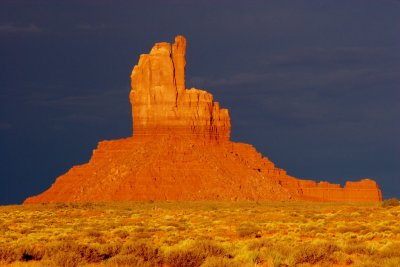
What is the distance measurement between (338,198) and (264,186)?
16.5 metres

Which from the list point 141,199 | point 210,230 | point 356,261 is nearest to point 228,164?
point 141,199

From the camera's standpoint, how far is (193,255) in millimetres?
22641

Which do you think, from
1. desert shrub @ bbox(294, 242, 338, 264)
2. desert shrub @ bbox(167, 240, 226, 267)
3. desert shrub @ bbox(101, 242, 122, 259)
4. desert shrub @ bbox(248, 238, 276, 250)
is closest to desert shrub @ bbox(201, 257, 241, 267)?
desert shrub @ bbox(167, 240, 226, 267)

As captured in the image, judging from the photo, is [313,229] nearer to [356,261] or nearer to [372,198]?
[356,261]

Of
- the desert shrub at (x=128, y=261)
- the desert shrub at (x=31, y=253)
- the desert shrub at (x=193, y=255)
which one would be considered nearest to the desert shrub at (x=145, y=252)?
the desert shrub at (x=193, y=255)

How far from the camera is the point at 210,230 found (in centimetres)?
3884

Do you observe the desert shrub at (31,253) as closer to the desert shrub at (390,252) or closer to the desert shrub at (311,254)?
the desert shrub at (311,254)

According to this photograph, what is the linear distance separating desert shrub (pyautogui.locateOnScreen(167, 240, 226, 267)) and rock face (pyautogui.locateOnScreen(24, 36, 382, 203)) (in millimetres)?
87225

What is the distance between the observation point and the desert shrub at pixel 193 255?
22219 millimetres

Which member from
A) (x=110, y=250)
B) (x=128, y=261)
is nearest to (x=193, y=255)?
(x=128, y=261)

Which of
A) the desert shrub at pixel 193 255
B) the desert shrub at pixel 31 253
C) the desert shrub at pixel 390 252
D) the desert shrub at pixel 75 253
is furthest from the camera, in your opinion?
the desert shrub at pixel 390 252

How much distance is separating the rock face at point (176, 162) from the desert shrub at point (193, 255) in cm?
8722

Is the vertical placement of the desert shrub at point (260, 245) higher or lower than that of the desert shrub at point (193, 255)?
higher

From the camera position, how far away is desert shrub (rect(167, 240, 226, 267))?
22219 millimetres
